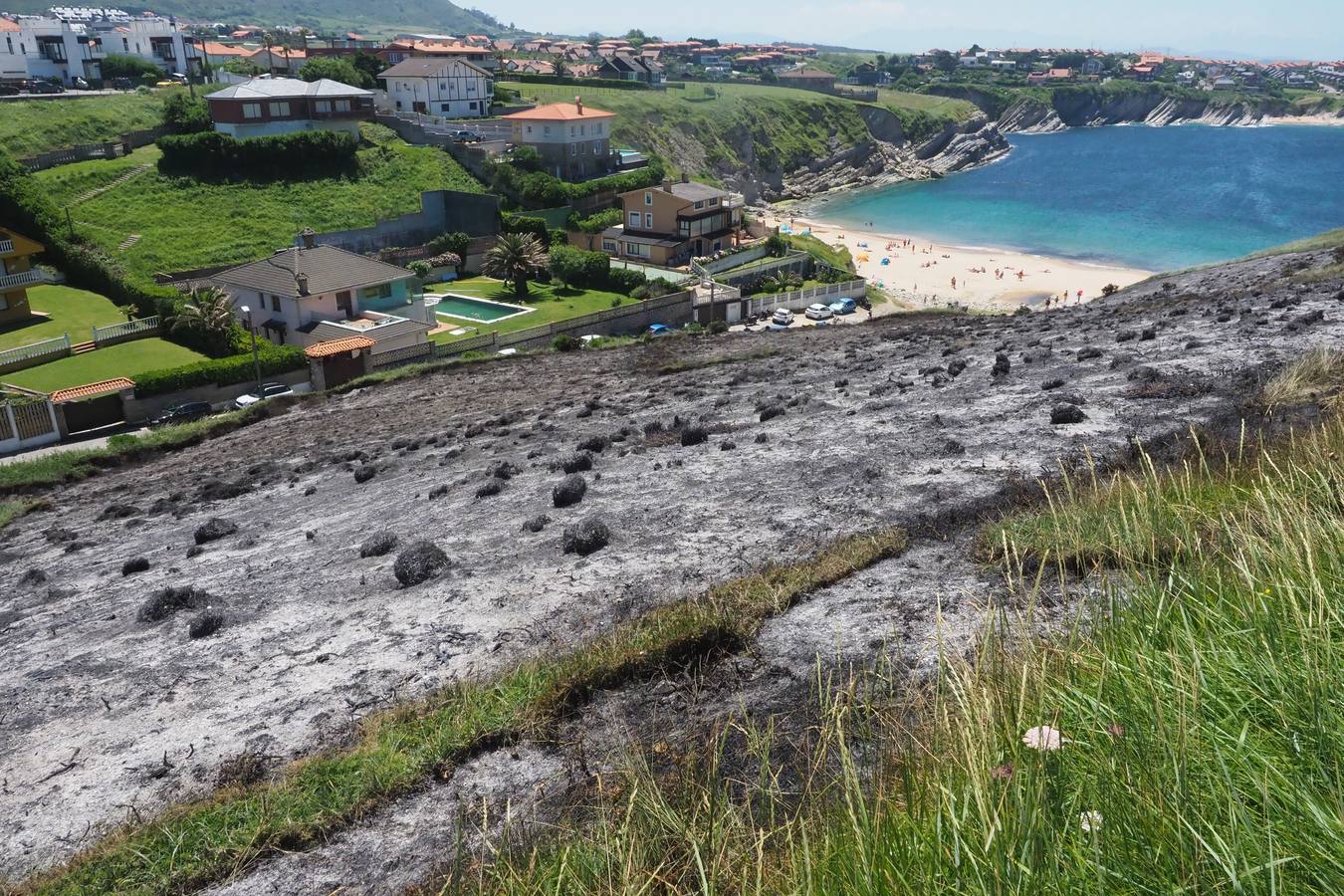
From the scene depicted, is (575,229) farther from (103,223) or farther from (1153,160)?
(1153,160)

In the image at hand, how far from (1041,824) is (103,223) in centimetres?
7155

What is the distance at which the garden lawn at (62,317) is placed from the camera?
155 ft

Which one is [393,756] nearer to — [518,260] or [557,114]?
[518,260]

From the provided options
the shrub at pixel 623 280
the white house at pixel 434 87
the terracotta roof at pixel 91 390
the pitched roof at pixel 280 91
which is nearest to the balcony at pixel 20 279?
the terracotta roof at pixel 91 390

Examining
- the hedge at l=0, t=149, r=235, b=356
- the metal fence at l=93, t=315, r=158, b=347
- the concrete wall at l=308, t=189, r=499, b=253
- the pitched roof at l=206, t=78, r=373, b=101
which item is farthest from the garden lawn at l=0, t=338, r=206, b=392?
the pitched roof at l=206, t=78, r=373, b=101

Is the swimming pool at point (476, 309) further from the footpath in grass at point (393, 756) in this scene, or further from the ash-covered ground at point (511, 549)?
the footpath in grass at point (393, 756)

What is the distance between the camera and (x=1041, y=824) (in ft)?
10.5

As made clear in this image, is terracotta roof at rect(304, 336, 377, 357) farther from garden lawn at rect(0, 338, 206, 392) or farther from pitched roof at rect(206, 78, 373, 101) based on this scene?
pitched roof at rect(206, 78, 373, 101)

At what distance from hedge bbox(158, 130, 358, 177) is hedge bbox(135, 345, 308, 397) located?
35.6 meters

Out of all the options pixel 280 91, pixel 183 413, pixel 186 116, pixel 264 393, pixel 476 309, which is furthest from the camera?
pixel 280 91

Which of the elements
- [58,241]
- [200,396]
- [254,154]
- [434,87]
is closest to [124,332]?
[200,396]

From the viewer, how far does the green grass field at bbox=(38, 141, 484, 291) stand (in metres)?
59.8

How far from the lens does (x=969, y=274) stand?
82062mm

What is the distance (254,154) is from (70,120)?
1859 centimetres
